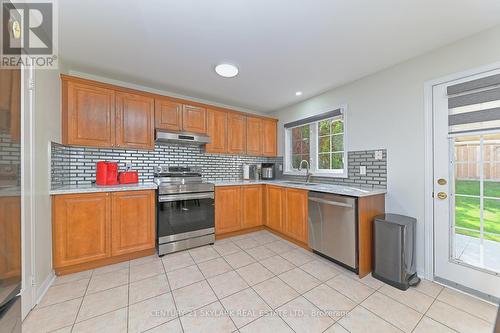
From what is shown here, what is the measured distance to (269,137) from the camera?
4.03 metres

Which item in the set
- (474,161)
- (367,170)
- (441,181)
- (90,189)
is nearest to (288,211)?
(367,170)

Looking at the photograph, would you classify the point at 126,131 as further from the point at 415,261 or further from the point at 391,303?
the point at 415,261

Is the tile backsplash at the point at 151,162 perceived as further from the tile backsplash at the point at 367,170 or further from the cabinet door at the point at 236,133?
the cabinet door at the point at 236,133

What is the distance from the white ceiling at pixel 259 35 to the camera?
1457 millimetres

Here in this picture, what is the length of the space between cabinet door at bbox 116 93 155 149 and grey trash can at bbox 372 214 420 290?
9.92 feet

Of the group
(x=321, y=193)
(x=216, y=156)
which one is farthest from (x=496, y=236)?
(x=216, y=156)

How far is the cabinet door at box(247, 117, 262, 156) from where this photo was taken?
3729mm

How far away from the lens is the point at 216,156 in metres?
3.68

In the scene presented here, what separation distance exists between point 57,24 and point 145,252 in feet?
8.18

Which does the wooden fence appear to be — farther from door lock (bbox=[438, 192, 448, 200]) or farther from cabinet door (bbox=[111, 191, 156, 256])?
cabinet door (bbox=[111, 191, 156, 256])

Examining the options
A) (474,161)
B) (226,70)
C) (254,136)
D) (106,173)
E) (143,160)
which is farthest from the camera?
(254,136)

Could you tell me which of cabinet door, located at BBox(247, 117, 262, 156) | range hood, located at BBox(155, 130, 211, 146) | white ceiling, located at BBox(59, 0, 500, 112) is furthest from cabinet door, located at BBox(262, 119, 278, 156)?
white ceiling, located at BBox(59, 0, 500, 112)

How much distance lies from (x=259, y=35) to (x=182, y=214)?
2306mm

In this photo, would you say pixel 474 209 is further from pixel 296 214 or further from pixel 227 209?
pixel 227 209
